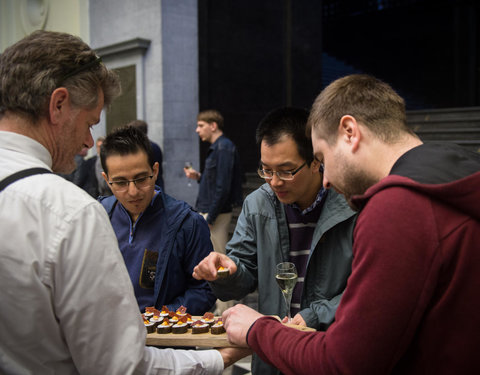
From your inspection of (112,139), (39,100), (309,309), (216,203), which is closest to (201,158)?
(216,203)

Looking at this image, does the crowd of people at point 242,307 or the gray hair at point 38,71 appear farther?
the gray hair at point 38,71

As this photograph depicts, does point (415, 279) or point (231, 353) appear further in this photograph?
point (231, 353)

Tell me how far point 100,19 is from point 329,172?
29.5 feet

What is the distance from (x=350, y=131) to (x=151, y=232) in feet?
4.93

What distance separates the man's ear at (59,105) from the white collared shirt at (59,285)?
177 mm

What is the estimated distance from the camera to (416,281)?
1.16 m

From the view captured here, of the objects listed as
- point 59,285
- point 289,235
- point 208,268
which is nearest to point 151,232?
point 208,268

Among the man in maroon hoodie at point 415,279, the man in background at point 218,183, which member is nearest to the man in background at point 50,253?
the man in maroon hoodie at point 415,279

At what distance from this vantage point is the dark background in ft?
29.9

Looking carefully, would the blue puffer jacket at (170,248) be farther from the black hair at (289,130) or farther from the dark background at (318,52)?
the dark background at (318,52)

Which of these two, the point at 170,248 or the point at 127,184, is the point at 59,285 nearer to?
the point at 170,248

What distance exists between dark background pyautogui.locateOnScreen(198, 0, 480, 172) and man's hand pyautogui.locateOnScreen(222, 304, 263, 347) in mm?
7184

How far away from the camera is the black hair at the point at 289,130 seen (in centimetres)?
249

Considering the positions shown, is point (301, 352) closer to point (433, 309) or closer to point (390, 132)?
point (433, 309)
